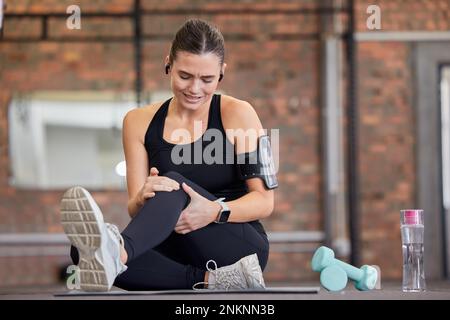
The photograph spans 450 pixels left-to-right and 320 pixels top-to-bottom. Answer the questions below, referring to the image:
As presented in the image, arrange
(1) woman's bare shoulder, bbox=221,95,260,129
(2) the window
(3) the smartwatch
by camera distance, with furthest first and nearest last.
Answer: (2) the window → (1) woman's bare shoulder, bbox=221,95,260,129 → (3) the smartwatch

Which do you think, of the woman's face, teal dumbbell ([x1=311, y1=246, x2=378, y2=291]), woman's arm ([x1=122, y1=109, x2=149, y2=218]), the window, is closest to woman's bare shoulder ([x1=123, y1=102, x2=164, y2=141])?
woman's arm ([x1=122, y1=109, x2=149, y2=218])

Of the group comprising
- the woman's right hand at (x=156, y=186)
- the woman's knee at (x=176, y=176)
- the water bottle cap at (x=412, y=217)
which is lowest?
Result: the water bottle cap at (x=412, y=217)

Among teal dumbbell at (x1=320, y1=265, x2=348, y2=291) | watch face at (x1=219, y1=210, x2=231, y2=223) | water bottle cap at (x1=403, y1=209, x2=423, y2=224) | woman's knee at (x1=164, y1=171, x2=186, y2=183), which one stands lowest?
teal dumbbell at (x1=320, y1=265, x2=348, y2=291)

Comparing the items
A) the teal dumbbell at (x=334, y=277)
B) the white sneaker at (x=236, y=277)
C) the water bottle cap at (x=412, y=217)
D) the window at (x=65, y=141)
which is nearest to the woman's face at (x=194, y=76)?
the white sneaker at (x=236, y=277)

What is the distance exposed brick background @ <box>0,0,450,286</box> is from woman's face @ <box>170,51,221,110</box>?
3320 mm

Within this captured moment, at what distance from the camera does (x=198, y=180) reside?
83.7 inches

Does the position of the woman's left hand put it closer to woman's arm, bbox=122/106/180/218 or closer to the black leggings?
the black leggings

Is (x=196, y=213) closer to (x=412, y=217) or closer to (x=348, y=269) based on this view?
(x=348, y=269)

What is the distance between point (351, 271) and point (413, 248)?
0.30m

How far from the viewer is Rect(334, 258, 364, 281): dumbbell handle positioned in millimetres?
2092

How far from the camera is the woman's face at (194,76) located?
206cm

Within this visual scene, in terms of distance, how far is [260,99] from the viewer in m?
5.47

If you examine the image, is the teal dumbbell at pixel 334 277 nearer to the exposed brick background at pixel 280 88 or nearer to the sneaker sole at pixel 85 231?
the sneaker sole at pixel 85 231
